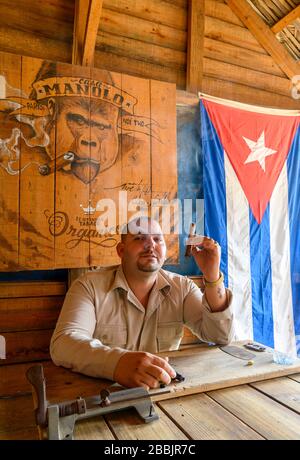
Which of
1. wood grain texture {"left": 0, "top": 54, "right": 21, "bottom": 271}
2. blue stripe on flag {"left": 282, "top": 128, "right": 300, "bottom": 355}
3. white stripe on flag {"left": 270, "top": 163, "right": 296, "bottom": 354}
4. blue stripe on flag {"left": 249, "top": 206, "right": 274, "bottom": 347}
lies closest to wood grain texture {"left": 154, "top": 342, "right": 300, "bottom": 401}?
wood grain texture {"left": 0, "top": 54, "right": 21, "bottom": 271}

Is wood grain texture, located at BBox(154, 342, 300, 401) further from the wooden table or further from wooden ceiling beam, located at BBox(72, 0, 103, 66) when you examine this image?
wooden ceiling beam, located at BBox(72, 0, 103, 66)

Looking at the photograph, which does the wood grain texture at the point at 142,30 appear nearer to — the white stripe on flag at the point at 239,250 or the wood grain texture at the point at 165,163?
the wood grain texture at the point at 165,163

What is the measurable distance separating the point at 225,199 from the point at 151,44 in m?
1.89

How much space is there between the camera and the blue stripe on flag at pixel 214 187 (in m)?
3.45

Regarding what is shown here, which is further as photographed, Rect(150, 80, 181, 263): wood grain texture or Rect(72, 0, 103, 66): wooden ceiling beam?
Rect(150, 80, 181, 263): wood grain texture

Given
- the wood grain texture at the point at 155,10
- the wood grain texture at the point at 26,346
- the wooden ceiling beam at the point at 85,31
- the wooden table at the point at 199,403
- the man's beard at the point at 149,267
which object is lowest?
the wood grain texture at the point at 26,346

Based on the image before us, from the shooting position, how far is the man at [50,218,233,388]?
1621mm

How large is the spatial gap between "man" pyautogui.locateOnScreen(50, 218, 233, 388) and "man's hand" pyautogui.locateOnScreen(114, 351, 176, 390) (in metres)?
0.25

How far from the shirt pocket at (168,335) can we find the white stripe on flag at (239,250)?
1713 millimetres

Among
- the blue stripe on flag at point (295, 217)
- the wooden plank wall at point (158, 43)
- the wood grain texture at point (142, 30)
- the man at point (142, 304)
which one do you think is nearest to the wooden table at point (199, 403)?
the man at point (142, 304)

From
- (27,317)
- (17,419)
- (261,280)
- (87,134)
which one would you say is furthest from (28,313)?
(261,280)

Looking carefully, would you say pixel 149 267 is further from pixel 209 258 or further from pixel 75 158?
pixel 75 158

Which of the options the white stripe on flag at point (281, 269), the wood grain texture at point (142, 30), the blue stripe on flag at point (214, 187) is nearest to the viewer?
the wood grain texture at point (142, 30)

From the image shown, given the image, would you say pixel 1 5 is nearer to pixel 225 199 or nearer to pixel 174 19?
pixel 174 19
